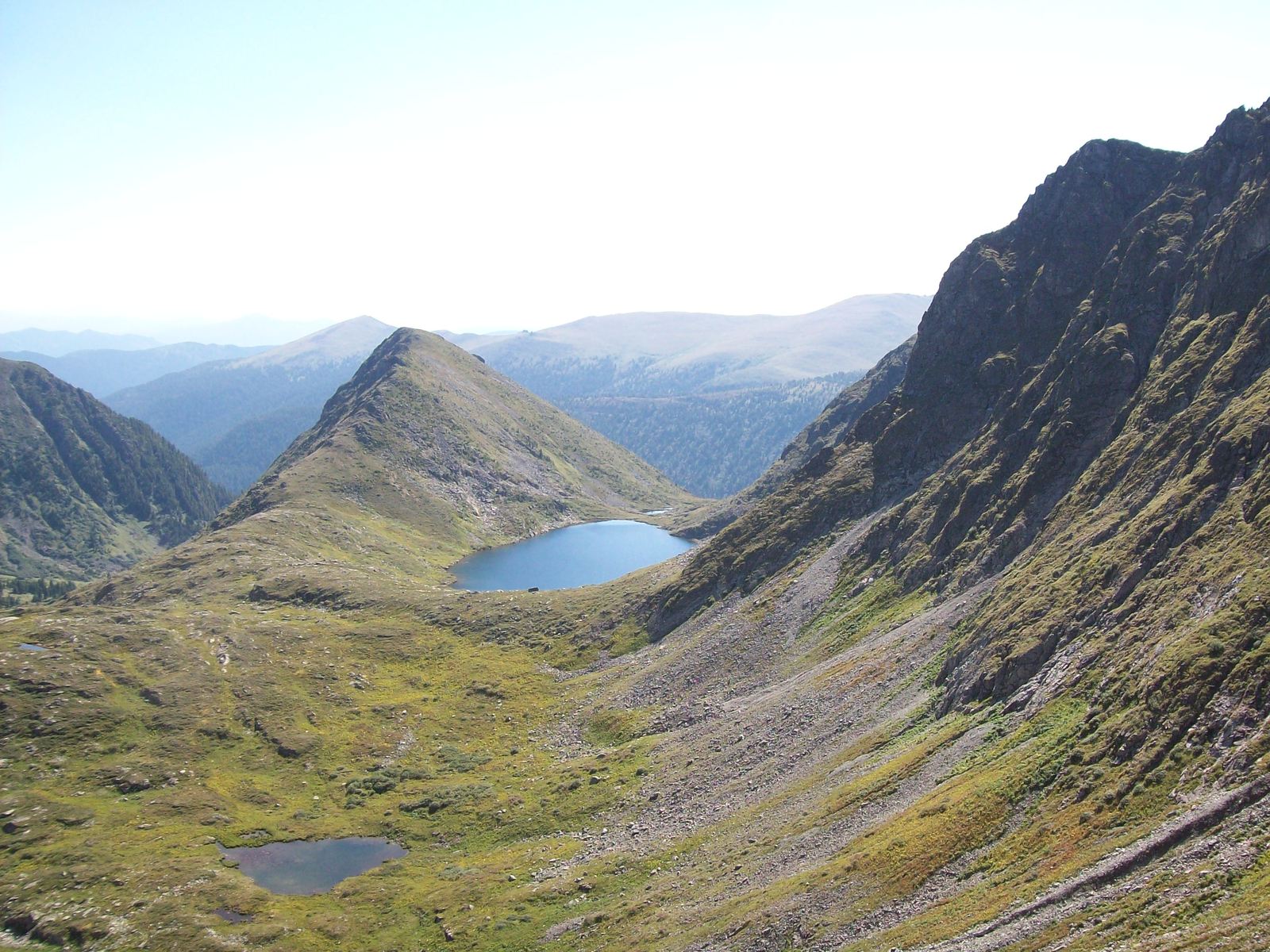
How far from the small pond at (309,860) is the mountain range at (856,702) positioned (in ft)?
5.85

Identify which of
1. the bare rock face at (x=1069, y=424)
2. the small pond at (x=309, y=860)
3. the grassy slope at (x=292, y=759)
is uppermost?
the bare rock face at (x=1069, y=424)

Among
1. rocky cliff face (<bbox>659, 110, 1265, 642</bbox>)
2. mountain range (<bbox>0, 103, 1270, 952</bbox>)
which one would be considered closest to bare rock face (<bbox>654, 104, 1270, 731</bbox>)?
rocky cliff face (<bbox>659, 110, 1265, 642</bbox>)

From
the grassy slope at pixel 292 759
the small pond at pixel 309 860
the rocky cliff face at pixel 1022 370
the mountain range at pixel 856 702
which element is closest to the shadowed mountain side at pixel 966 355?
the rocky cliff face at pixel 1022 370

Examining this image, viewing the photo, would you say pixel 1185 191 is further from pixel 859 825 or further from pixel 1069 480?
pixel 859 825

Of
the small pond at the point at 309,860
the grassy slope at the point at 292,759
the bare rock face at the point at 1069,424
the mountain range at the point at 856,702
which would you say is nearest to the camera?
the mountain range at the point at 856,702

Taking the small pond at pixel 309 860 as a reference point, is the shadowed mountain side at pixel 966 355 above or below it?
above

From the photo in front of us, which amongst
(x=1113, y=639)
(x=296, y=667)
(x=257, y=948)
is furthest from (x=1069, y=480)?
(x=296, y=667)

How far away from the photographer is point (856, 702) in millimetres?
81750

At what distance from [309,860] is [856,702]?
56453mm

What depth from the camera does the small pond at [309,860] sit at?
273 feet

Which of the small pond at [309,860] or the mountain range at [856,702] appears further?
the small pond at [309,860]

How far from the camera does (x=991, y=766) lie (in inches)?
2185

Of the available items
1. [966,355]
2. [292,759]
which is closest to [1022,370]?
[966,355]

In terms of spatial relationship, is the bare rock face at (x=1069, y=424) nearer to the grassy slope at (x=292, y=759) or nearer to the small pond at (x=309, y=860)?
the grassy slope at (x=292, y=759)
